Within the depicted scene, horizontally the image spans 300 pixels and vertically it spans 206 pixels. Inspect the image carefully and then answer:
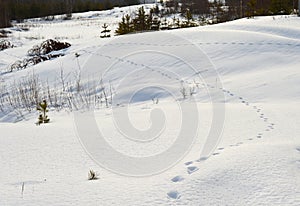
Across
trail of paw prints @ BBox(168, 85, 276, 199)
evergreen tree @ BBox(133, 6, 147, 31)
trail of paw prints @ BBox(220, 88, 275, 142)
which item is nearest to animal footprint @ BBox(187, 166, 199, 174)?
trail of paw prints @ BBox(168, 85, 276, 199)

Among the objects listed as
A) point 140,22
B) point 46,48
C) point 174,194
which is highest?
point 140,22

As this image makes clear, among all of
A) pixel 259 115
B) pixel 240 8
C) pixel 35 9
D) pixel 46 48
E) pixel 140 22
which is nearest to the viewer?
pixel 259 115

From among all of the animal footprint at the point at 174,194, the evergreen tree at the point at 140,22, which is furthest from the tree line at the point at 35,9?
the animal footprint at the point at 174,194

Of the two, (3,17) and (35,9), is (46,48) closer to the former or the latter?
(3,17)

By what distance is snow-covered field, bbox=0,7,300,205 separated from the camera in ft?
5.76

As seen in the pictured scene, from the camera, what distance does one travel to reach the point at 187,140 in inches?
104

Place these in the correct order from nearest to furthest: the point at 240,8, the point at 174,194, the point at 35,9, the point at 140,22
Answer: the point at 174,194
the point at 140,22
the point at 240,8
the point at 35,9

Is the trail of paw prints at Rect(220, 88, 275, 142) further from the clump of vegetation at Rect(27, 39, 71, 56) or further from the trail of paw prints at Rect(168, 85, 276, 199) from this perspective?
the clump of vegetation at Rect(27, 39, 71, 56)

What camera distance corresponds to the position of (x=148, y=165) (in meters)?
2.20

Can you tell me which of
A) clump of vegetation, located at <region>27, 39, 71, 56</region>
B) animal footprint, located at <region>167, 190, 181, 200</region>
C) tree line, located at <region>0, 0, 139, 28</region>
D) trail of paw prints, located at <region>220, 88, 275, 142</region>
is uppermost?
Result: tree line, located at <region>0, 0, 139, 28</region>

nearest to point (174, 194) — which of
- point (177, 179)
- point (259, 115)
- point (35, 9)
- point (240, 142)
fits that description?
point (177, 179)

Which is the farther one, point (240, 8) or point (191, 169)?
point (240, 8)

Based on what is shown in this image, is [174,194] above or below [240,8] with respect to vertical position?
below

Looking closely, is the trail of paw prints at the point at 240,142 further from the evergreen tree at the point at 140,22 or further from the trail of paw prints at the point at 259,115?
Result: the evergreen tree at the point at 140,22
